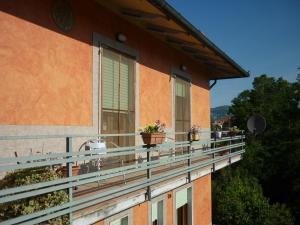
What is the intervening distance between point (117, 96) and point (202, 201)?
717 centimetres

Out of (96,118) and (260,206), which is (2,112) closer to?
(96,118)

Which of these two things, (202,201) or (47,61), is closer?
(47,61)

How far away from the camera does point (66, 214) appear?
4633 millimetres

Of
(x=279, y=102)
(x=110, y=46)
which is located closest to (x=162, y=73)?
(x=110, y=46)

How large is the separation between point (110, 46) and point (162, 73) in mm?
3372

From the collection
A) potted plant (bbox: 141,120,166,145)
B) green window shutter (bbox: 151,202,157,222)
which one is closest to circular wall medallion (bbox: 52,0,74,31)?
potted plant (bbox: 141,120,166,145)

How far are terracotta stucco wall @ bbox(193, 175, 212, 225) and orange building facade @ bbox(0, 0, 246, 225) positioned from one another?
0.34 m

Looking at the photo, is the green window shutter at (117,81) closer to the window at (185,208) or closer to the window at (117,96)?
the window at (117,96)

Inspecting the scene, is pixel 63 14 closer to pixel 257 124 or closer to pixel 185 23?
pixel 185 23

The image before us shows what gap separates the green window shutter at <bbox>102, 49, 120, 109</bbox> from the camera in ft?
27.1

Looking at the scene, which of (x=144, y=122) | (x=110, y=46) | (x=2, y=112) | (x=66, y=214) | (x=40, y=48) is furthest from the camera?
(x=144, y=122)

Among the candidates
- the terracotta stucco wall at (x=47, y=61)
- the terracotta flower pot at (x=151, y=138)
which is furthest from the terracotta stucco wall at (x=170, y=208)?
the terracotta stucco wall at (x=47, y=61)

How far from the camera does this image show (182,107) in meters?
13.2

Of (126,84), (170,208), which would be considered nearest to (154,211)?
(170,208)
